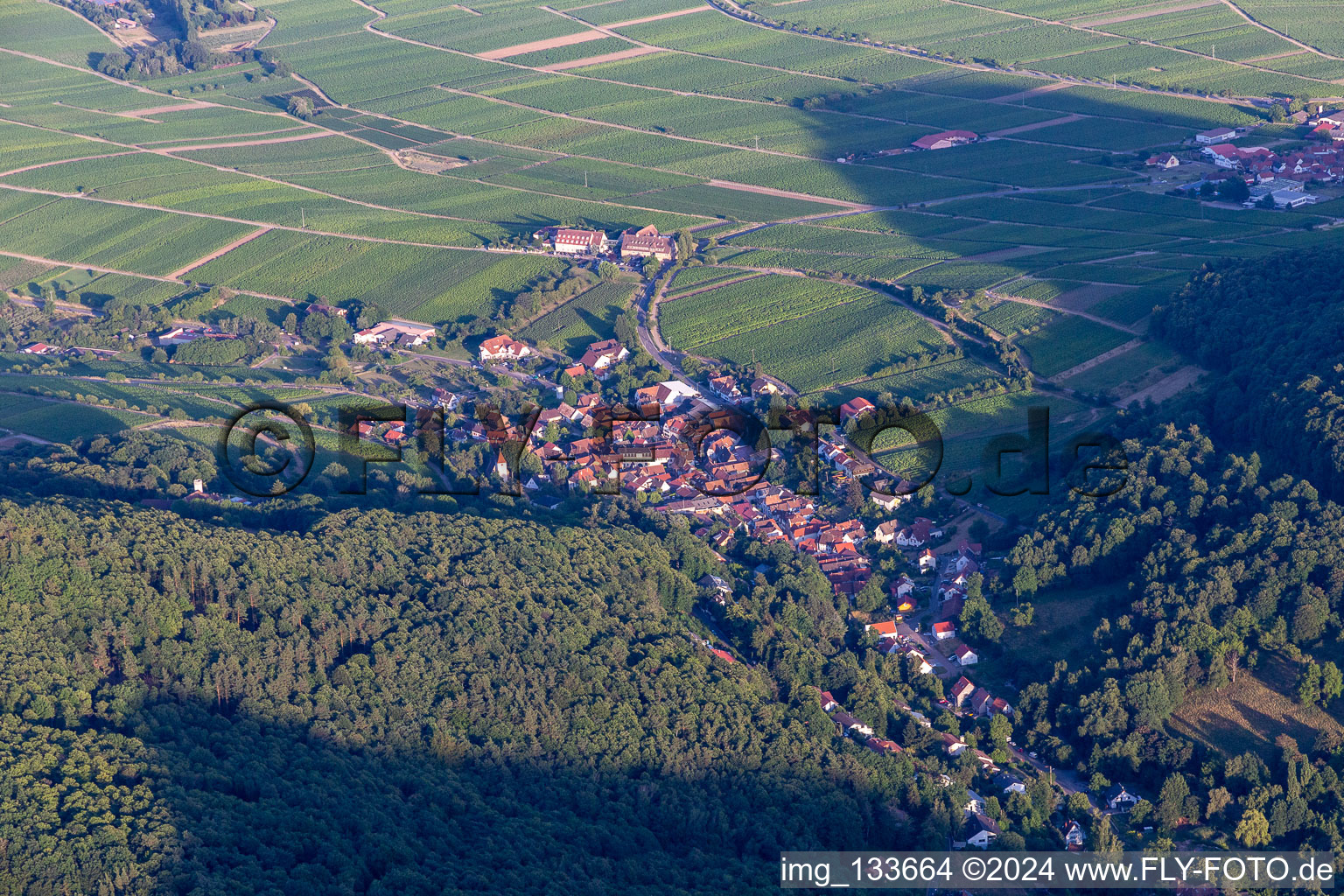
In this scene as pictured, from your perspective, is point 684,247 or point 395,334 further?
point 684,247

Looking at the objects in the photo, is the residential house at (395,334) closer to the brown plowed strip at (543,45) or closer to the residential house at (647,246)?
the residential house at (647,246)

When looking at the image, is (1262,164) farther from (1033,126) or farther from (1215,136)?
(1033,126)

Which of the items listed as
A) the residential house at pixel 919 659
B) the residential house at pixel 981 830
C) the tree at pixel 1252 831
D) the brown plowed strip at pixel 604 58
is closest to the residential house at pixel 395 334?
Answer: the residential house at pixel 919 659

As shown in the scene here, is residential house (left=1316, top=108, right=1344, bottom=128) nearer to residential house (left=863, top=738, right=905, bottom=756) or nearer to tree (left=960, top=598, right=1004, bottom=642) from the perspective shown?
tree (left=960, top=598, right=1004, bottom=642)

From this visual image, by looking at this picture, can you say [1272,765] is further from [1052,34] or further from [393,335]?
[1052,34]

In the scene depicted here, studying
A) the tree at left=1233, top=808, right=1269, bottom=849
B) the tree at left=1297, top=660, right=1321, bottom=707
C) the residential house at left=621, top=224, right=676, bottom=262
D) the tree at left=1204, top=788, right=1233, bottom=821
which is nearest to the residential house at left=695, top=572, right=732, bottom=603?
the tree at left=1204, top=788, right=1233, bottom=821

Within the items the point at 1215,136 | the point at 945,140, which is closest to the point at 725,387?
the point at 945,140
